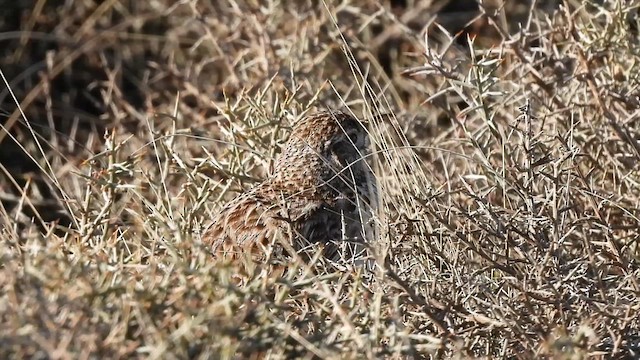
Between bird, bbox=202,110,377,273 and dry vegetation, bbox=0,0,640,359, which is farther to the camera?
bird, bbox=202,110,377,273

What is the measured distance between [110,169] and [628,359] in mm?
2289

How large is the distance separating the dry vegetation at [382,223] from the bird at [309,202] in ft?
0.54

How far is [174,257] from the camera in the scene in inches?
164

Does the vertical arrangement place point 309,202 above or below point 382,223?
below

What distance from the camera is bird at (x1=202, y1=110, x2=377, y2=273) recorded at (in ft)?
17.5

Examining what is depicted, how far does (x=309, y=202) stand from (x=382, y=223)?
40.4 inches

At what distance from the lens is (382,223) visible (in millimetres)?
4848

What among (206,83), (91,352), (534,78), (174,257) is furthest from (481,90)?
(206,83)

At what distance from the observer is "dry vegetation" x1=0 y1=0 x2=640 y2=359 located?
3.93 metres

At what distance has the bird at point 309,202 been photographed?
5336mm

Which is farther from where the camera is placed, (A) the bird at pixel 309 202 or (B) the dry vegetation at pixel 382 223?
(A) the bird at pixel 309 202

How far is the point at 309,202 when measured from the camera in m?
5.83

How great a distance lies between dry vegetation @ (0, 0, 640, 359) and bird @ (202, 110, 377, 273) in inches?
6.5

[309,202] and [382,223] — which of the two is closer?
[382,223]
